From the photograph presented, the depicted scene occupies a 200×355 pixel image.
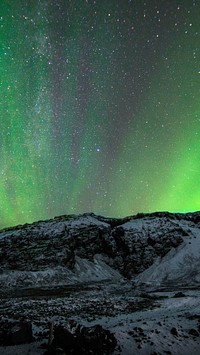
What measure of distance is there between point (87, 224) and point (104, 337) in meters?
70.0

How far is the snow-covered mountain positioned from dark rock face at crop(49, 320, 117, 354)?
42.0 meters

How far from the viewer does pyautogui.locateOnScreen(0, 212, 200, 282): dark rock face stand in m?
68.4

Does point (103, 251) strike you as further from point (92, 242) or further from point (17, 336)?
point (17, 336)

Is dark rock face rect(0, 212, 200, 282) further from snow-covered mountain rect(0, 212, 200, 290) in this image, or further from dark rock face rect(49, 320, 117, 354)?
dark rock face rect(49, 320, 117, 354)

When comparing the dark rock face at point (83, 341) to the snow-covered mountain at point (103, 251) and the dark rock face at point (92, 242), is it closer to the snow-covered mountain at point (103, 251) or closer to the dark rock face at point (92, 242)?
the snow-covered mountain at point (103, 251)

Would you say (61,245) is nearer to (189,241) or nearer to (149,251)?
(149,251)

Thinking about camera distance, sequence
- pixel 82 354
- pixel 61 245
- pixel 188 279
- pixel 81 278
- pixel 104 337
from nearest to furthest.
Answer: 1. pixel 82 354
2. pixel 104 337
3. pixel 188 279
4. pixel 81 278
5. pixel 61 245

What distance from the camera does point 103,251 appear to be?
8050 centimetres

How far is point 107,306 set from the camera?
1248 inches

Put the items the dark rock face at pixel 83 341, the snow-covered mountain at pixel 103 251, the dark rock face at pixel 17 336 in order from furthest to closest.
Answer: the snow-covered mountain at pixel 103 251 < the dark rock face at pixel 17 336 < the dark rock face at pixel 83 341

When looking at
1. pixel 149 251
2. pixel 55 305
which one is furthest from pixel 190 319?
pixel 149 251

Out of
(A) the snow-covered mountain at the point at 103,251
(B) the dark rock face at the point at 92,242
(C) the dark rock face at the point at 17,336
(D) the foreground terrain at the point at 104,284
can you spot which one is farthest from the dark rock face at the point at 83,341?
(B) the dark rock face at the point at 92,242

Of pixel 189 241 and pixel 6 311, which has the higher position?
pixel 189 241

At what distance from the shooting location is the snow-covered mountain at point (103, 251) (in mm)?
61344
